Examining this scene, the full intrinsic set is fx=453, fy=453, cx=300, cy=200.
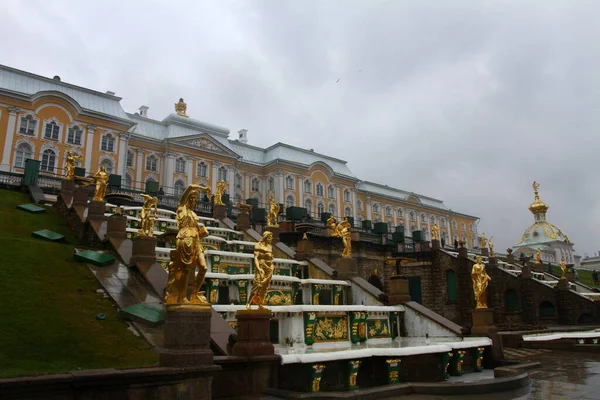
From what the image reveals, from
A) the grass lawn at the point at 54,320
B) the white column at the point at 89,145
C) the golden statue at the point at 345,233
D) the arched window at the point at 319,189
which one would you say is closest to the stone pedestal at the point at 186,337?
the grass lawn at the point at 54,320

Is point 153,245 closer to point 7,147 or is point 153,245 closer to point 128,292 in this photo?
point 128,292

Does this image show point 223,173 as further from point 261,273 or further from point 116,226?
point 261,273

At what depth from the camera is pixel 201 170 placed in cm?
5675

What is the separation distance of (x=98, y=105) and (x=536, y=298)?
45.9 meters

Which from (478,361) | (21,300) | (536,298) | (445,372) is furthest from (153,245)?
(536,298)

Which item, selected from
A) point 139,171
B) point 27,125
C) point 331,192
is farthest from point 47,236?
point 331,192

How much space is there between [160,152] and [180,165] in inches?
112

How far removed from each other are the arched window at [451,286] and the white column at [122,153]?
115ft

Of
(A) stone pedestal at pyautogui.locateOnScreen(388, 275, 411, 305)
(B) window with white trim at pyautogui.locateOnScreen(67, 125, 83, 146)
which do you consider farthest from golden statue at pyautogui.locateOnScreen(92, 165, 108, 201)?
(B) window with white trim at pyautogui.locateOnScreen(67, 125, 83, 146)

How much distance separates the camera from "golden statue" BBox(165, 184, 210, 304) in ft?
25.3

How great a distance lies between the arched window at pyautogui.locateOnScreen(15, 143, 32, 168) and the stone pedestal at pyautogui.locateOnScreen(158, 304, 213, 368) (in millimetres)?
43660

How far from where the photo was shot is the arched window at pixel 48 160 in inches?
1731

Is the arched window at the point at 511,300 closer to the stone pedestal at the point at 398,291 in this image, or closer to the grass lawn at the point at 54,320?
the stone pedestal at the point at 398,291

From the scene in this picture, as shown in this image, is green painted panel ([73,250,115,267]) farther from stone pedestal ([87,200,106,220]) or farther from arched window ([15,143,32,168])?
arched window ([15,143,32,168])
